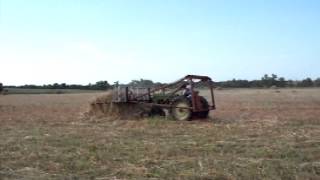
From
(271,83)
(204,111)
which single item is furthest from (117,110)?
(271,83)

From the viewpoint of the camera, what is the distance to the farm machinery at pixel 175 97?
21891 mm

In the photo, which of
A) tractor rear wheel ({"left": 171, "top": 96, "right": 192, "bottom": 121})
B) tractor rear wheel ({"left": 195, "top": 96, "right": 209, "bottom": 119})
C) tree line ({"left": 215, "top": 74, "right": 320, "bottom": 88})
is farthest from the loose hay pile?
tree line ({"left": 215, "top": 74, "right": 320, "bottom": 88})

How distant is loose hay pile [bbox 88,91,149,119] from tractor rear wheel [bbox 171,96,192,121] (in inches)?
50.9

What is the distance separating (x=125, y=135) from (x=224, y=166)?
19.6 ft

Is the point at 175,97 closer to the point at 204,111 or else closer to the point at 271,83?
the point at 204,111

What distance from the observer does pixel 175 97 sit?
22.6 meters

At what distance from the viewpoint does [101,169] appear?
9773mm

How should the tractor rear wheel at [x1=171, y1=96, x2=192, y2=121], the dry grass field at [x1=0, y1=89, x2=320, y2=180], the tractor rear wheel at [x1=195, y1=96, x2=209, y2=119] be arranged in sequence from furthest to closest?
the tractor rear wheel at [x1=195, y1=96, x2=209, y2=119] → the tractor rear wheel at [x1=171, y1=96, x2=192, y2=121] → the dry grass field at [x1=0, y1=89, x2=320, y2=180]

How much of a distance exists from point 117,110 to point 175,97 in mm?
2300

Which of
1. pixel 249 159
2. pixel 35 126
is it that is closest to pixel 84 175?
pixel 249 159

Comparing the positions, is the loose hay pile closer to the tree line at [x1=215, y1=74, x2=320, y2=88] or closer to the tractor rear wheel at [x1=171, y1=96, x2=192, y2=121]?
the tractor rear wheel at [x1=171, y1=96, x2=192, y2=121]

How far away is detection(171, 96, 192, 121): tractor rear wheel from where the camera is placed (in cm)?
2177

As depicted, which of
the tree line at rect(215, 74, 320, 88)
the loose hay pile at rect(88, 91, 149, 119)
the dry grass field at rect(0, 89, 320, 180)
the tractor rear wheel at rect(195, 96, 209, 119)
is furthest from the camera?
the tree line at rect(215, 74, 320, 88)

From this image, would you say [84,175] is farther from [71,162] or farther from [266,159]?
[266,159]
